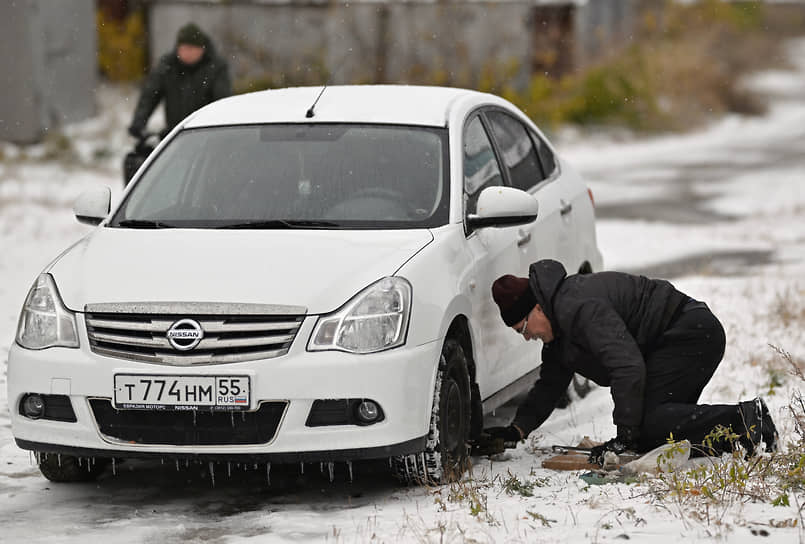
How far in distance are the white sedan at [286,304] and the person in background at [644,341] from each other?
286 mm

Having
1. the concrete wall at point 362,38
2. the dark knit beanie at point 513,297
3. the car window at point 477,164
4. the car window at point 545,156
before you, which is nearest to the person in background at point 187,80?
the car window at point 545,156

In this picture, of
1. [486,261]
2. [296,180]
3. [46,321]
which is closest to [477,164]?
[486,261]

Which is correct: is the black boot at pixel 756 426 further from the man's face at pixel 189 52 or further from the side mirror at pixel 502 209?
the man's face at pixel 189 52

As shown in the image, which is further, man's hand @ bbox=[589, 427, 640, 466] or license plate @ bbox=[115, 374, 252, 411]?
man's hand @ bbox=[589, 427, 640, 466]

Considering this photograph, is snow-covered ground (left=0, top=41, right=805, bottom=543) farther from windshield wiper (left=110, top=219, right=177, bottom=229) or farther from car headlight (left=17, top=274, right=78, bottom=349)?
windshield wiper (left=110, top=219, right=177, bottom=229)

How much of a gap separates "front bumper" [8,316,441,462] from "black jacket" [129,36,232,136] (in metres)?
6.38

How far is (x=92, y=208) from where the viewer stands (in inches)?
244

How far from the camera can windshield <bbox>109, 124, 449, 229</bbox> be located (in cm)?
592

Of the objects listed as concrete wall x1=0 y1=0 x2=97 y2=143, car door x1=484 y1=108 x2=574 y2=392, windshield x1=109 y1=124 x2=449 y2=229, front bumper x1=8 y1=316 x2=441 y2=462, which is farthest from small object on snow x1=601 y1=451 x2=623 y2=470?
concrete wall x1=0 y1=0 x2=97 y2=143

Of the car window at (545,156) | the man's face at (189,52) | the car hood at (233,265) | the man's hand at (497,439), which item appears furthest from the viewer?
the man's face at (189,52)

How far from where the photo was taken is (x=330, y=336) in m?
5.04

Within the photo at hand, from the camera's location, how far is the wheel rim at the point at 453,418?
542cm

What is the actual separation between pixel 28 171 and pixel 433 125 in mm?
12348

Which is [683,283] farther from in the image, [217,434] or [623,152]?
[623,152]
